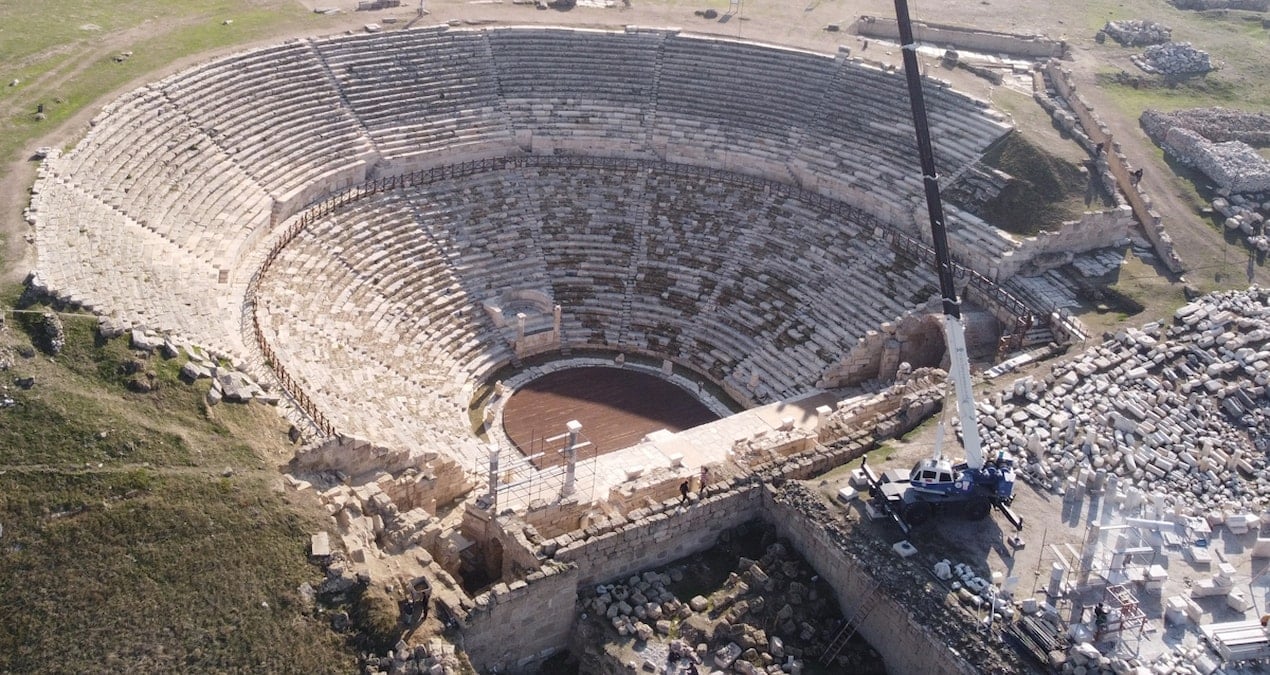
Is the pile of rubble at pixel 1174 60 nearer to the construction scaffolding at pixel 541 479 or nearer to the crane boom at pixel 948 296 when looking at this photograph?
the crane boom at pixel 948 296

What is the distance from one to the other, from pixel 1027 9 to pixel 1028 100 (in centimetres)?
1707

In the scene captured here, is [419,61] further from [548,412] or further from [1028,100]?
[1028,100]

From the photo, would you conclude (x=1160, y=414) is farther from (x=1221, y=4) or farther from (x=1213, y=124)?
(x=1221, y=4)

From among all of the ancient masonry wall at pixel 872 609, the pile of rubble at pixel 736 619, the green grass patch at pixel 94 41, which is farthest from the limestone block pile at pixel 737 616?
the green grass patch at pixel 94 41

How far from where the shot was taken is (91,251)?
3775cm

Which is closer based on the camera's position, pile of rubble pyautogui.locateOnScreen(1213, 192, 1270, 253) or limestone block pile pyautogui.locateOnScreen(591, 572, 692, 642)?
limestone block pile pyautogui.locateOnScreen(591, 572, 692, 642)

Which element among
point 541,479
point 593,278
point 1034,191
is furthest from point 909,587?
point 1034,191

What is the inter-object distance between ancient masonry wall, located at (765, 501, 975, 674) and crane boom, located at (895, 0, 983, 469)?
4482 mm

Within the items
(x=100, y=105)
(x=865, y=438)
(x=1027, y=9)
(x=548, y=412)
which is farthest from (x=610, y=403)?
(x=1027, y=9)

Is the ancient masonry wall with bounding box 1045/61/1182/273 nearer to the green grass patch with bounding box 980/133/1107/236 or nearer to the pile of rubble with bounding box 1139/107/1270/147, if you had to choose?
the green grass patch with bounding box 980/133/1107/236

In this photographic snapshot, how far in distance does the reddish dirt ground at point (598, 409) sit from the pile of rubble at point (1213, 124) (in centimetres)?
2735

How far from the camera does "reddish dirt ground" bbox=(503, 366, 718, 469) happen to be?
42250 millimetres

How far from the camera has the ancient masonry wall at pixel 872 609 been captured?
2886cm

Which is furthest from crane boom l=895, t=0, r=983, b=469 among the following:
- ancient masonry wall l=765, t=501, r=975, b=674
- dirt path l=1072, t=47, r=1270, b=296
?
dirt path l=1072, t=47, r=1270, b=296
